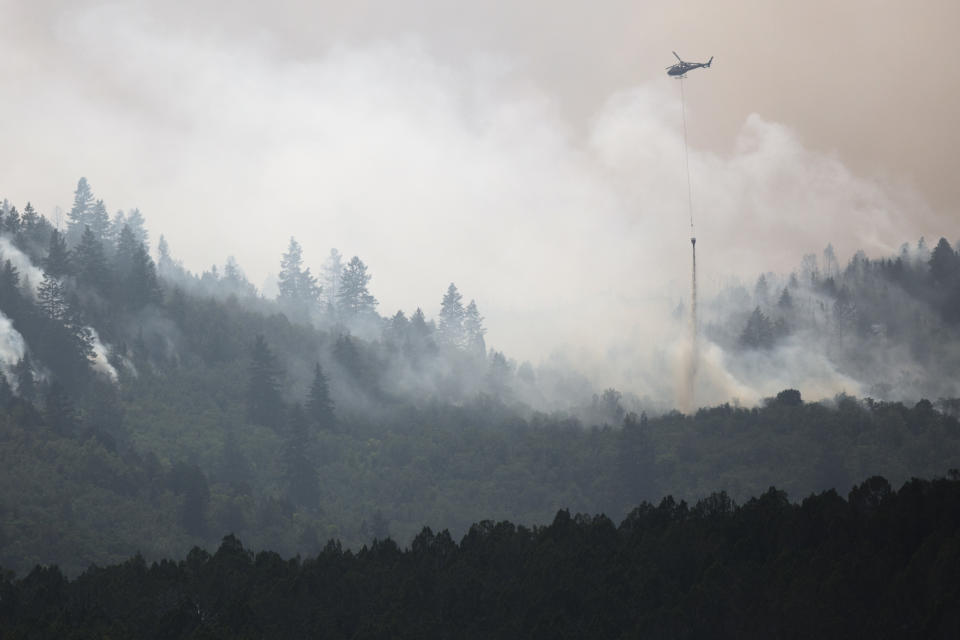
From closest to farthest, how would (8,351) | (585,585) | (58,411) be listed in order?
1. (585,585)
2. (58,411)
3. (8,351)

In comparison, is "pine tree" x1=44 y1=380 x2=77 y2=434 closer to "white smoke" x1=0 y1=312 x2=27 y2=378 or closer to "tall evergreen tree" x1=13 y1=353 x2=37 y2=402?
"tall evergreen tree" x1=13 y1=353 x2=37 y2=402

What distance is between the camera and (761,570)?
110 m

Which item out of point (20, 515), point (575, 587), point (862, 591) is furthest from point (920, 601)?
point (20, 515)

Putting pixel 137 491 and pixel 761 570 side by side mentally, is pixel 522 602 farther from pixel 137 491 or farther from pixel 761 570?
pixel 137 491

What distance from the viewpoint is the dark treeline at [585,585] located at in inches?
3907

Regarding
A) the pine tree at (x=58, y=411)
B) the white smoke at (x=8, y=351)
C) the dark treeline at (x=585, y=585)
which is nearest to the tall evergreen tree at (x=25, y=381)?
the white smoke at (x=8, y=351)

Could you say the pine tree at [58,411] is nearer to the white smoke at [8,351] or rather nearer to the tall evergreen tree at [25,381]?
the tall evergreen tree at [25,381]

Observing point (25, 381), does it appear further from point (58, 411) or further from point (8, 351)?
point (58, 411)

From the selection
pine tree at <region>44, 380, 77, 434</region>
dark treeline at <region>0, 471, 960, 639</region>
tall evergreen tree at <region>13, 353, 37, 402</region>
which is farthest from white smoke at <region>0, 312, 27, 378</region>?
dark treeline at <region>0, 471, 960, 639</region>

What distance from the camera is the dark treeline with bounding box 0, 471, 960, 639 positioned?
99250 millimetres

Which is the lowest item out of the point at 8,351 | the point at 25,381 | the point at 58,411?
the point at 58,411

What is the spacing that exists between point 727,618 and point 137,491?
3805 inches

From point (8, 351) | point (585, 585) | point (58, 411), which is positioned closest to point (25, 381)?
point (8, 351)

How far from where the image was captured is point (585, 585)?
11344 cm
